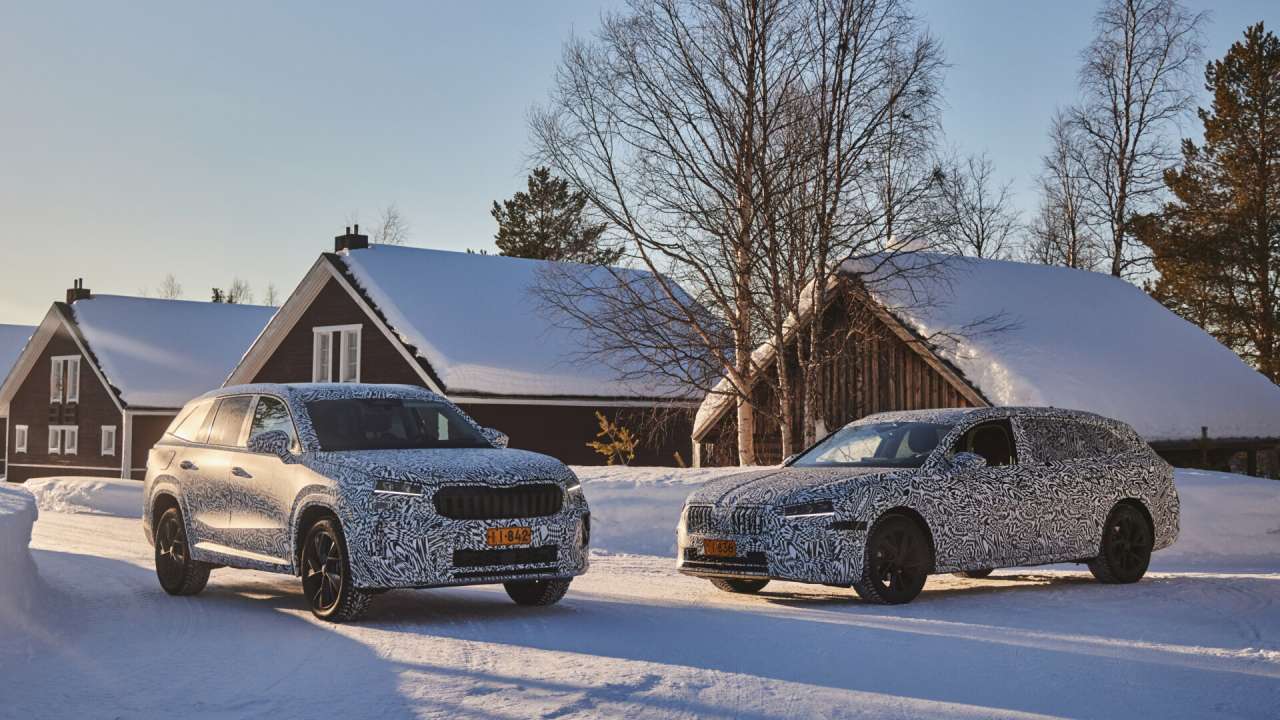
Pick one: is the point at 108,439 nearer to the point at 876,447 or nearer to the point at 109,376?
the point at 109,376

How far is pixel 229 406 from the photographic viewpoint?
43.3 feet

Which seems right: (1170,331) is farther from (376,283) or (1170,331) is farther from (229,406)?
(229,406)

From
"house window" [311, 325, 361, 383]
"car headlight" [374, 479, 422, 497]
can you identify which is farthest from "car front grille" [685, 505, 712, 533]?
"house window" [311, 325, 361, 383]

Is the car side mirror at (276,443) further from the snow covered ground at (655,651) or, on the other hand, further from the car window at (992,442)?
the car window at (992,442)

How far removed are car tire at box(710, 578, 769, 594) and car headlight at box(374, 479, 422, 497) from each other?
346 cm

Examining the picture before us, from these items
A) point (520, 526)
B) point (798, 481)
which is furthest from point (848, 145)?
point (520, 526)

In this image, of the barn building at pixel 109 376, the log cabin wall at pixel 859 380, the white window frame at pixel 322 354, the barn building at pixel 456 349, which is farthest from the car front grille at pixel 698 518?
the barn building at pixel 109 376

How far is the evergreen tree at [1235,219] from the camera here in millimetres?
46375

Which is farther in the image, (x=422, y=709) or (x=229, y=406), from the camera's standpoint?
(x=229, y=406)

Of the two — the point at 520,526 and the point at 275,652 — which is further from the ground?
the point at 520,526

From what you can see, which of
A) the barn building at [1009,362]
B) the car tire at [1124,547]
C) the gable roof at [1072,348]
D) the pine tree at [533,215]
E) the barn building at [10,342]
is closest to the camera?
the car tire at [1124,547]

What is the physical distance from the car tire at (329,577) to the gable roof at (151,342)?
41279 mm

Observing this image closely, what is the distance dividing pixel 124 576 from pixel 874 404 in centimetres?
1609

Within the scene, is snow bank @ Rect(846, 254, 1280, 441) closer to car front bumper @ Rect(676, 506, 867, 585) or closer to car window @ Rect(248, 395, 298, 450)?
car front bumper @ Rect(676, 506, 867, 585)
